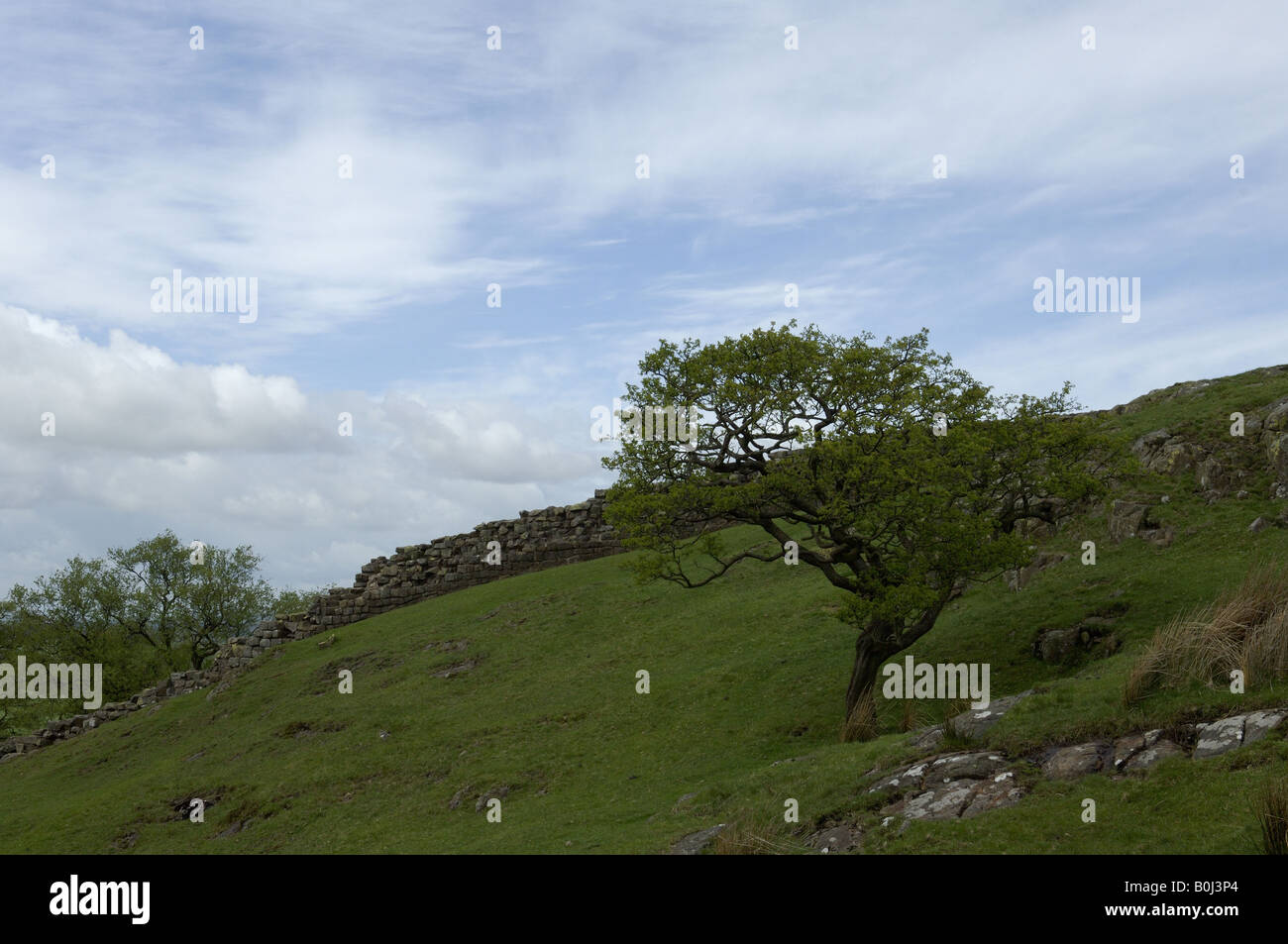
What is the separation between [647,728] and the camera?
2609cm

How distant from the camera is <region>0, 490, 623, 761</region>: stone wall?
4566 centimetres

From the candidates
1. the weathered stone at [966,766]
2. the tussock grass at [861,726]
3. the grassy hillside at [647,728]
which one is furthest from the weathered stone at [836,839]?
the tussock grass at [861,726]

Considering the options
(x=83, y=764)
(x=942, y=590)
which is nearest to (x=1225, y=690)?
(x=942, y=590)

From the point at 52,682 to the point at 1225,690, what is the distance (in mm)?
55423

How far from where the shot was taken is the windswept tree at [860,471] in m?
22.5

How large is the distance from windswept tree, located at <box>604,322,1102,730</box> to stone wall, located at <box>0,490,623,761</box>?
22844 millimetres

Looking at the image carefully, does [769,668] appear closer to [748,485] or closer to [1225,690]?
[748,485]

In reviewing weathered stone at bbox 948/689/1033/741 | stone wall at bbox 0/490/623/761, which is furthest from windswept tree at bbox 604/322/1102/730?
stone wall at bbox 0/490/623/761

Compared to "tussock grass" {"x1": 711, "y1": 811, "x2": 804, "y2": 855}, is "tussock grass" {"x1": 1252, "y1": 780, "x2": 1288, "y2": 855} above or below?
above

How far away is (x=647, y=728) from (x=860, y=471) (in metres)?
9.23

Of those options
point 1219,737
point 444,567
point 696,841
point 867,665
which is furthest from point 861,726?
point 444,567

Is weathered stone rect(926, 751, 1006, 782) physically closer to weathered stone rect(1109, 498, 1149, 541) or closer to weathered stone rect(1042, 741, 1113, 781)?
weathered stone rect(1042, 741, 1113, 781)

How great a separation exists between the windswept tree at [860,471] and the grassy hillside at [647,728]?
2861 mm

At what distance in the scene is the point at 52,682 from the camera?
52.3 meters
